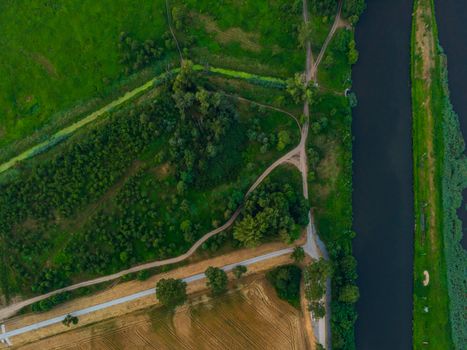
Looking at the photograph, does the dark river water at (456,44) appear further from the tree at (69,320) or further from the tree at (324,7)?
the tree at (69,320)

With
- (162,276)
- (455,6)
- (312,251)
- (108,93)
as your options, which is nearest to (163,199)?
(162,276)

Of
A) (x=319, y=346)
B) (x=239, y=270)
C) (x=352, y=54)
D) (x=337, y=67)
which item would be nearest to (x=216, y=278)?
(x=239, y=270)

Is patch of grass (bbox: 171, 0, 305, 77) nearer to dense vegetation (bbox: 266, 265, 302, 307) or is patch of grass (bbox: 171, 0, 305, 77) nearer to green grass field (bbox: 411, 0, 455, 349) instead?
green grass field (bbox: 411, 0, 455, 349)

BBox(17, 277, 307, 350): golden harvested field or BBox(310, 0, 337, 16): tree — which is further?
BBox(310, 0, 337, 16): tree

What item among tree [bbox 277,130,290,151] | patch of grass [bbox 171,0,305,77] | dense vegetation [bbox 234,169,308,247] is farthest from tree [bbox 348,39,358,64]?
dense vegetation [bbox 234,169,308,247]

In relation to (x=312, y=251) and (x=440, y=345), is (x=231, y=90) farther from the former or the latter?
(x=440, y=345)
